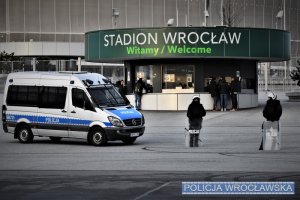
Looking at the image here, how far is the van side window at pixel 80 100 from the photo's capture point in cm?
2657

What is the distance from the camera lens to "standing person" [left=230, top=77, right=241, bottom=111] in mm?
44812

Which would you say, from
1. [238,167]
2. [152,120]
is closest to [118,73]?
[152,120]

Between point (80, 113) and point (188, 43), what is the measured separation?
18.8 metres

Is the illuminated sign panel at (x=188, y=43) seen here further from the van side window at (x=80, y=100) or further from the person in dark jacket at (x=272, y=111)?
the person in dark jacket at (x=272, y=111)

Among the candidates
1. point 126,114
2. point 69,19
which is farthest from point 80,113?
point 69,19

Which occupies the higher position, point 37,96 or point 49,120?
point 37,96

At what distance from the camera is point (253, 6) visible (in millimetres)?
107938

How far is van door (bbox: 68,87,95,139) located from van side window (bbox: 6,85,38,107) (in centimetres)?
144

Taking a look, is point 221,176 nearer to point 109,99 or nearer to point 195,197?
point 195,197

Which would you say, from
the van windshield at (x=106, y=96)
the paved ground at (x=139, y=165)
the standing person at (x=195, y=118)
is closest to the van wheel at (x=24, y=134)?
the paved ground at (x=139, y=165)

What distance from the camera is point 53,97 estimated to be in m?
27.4

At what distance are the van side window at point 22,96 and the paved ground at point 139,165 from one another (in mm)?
→ 1234

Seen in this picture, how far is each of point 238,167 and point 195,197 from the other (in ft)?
17.1

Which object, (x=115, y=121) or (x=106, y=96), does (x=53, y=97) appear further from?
(x=115, y=121)
